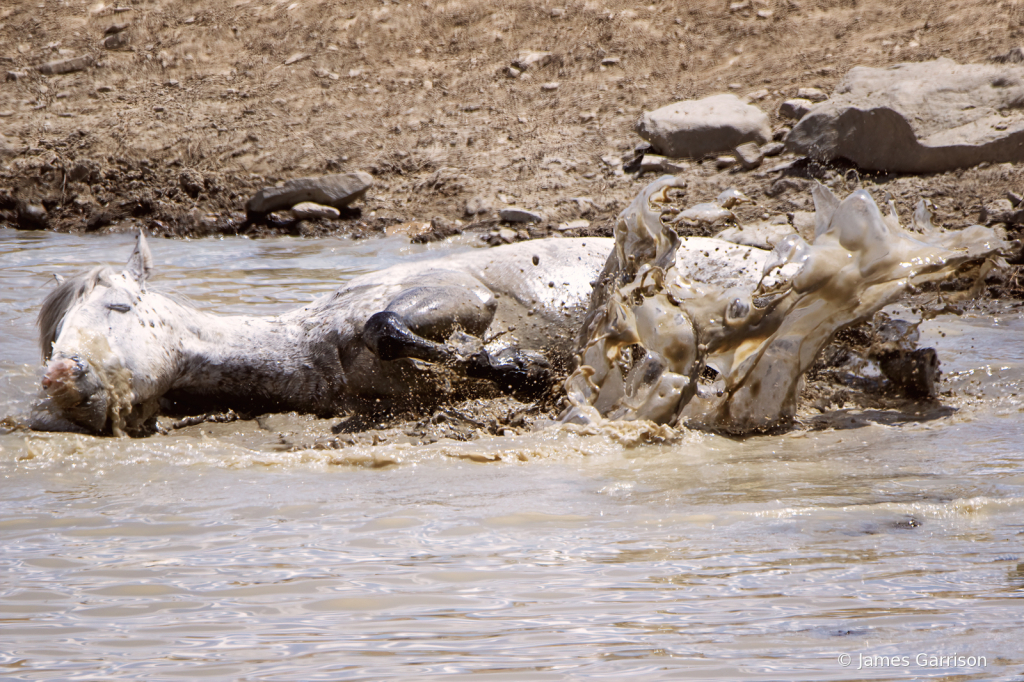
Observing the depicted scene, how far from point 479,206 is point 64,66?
929 centimetres

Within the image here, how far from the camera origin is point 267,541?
3.00 meters

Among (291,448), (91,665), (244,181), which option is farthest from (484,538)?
(244,181)

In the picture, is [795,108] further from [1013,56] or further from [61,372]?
[61,372]

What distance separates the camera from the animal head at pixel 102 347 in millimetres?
4438

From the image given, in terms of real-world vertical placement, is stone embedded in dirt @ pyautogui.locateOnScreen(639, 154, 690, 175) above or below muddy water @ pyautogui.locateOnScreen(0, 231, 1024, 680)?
below

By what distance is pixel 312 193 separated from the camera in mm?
12016

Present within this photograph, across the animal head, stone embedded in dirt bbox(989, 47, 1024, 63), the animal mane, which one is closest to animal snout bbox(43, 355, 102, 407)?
the animal head

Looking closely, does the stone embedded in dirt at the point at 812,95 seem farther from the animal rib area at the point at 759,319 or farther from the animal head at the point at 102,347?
the animal head at the point at 102,347

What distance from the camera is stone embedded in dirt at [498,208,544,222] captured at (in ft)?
34.7

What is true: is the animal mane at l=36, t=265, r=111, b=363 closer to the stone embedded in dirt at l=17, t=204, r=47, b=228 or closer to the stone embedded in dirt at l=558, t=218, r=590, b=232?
the stone embedded in dirt at l=558, t=218, r=590, b=232

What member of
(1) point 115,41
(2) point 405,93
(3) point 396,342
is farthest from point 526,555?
(1) point 115,41

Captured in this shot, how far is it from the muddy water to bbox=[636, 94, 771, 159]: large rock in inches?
295

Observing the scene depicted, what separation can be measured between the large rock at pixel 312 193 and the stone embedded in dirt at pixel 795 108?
4.99 m

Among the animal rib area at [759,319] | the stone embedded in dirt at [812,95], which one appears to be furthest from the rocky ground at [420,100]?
the animal rib area at [759,319]
